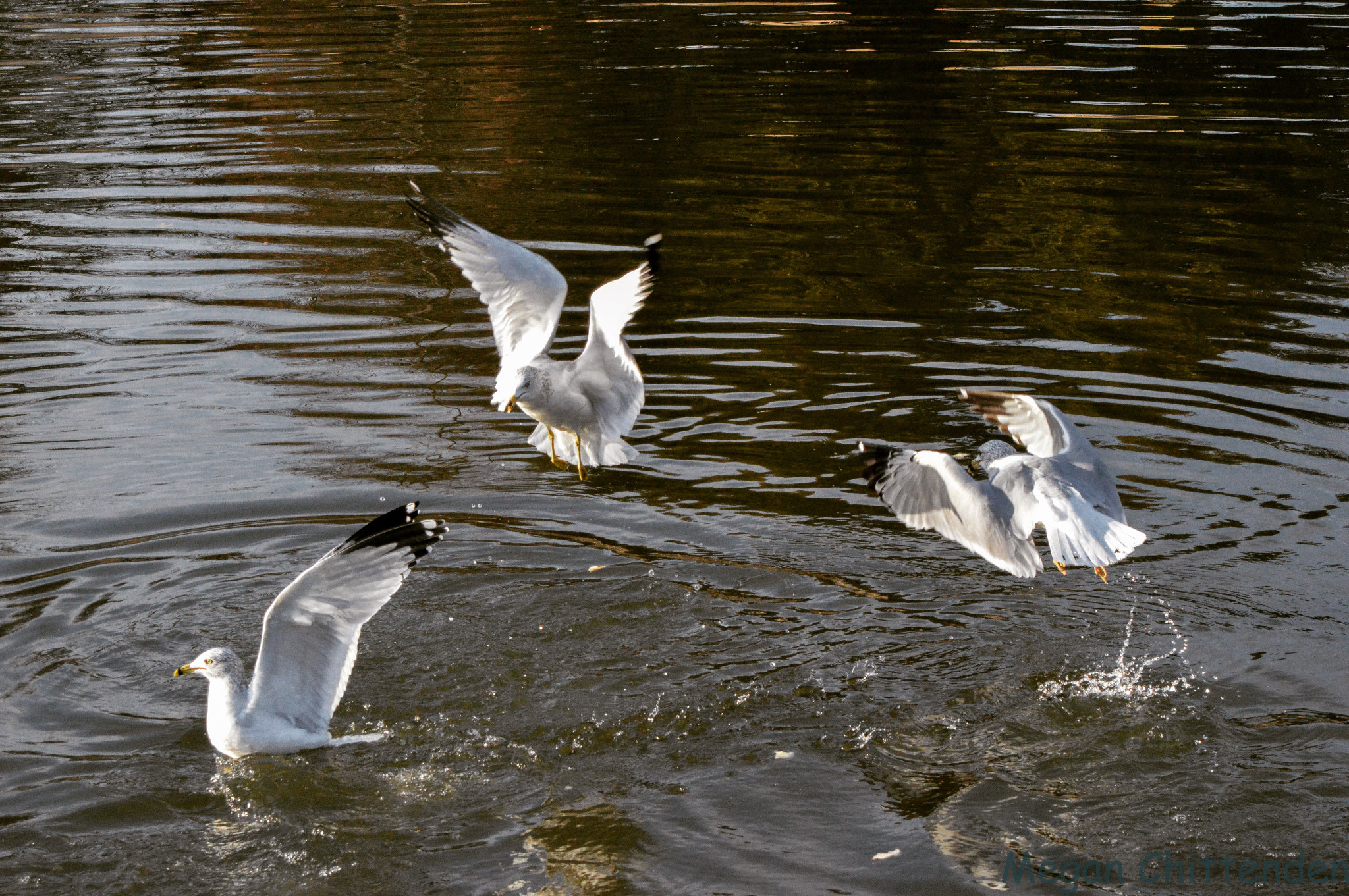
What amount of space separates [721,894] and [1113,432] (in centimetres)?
496

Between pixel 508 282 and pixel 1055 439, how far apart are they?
2.98m

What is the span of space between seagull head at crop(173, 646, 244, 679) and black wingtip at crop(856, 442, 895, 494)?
2.83 metres

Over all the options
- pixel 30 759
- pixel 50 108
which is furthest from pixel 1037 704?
pixel 50 108

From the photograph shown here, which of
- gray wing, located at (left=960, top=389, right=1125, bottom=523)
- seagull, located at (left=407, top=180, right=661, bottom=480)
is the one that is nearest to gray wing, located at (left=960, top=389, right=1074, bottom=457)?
gray wing, located at (left=960, top=389, right=1125, bottom=523)

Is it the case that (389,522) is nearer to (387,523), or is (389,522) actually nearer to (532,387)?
(387,523)

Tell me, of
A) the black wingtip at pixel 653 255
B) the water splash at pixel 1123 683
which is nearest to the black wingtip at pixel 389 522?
the black wingtip at pixel 653 255

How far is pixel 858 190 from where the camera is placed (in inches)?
562

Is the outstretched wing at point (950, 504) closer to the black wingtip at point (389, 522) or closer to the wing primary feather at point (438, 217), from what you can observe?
the black wingtip at point (389, 522)

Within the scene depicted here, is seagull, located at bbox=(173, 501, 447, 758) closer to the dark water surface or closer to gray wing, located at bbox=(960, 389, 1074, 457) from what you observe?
the dark water surface

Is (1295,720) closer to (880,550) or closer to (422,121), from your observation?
(880,550)

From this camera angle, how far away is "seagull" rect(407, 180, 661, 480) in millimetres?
7043

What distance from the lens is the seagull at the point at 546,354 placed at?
7043 millimetres

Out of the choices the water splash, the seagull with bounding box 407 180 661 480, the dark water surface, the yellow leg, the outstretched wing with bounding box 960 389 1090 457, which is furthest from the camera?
the yellow leg

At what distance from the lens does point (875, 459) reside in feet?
20.8
